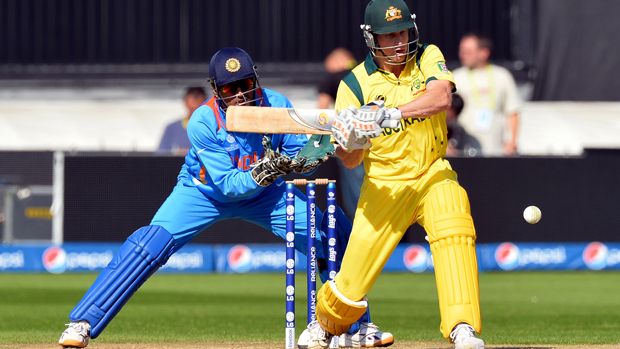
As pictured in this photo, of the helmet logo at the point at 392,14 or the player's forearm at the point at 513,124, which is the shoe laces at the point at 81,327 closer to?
the helmet logo at the point at 392,14

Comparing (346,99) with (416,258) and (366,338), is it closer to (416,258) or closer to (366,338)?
(366,338)

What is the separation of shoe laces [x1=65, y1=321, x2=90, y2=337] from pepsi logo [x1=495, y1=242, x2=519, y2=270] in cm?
768

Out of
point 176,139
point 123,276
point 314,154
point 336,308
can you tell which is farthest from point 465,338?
point 176,139

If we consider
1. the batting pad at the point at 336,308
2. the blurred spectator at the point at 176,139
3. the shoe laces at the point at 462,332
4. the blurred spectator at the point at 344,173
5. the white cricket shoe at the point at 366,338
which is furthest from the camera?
the blurred spectator at the point at 176,139

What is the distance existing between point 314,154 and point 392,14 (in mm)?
830

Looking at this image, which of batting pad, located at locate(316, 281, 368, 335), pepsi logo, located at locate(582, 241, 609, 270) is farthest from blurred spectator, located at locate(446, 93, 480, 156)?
batting pad, located at locate(316, 281, 368, 335)

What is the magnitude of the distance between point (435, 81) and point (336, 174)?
747 cm

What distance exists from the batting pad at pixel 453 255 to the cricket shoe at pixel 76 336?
197 cm

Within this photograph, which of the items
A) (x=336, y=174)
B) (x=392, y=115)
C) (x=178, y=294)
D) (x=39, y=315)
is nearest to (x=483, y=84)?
(x=336, y=174)

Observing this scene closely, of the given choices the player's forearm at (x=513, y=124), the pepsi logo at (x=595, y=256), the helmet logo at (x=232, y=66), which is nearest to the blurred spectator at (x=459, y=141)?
the player's forearm at (x=513, y=124)

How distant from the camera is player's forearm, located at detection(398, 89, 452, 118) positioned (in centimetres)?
745

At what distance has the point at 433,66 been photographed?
781 centimetres

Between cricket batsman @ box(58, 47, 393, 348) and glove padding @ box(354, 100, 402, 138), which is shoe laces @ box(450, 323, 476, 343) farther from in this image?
glove padding @ box(354, 100, 402, 138)

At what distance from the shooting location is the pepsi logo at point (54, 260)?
15.2m
